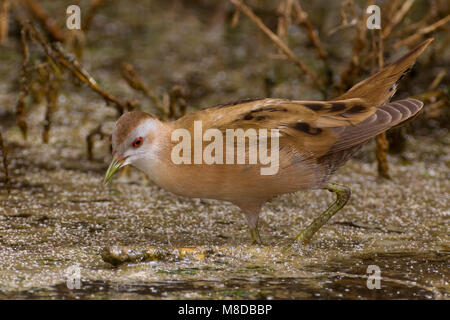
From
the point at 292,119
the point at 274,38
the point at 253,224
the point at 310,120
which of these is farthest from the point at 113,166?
the point at 274,38

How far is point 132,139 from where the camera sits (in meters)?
3.83

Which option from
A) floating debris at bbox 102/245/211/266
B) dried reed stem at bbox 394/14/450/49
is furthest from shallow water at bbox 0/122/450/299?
dried reed stem at bbox 394/14/450/49

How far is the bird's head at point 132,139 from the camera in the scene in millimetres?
3826

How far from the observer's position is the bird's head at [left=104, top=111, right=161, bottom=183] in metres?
3.83

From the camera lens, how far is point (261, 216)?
4629 millimetres

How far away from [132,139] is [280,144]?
826 mm

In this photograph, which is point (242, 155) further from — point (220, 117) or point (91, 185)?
point (91, 185)

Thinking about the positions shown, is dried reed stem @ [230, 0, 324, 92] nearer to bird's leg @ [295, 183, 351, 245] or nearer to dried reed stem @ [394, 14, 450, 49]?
dried reed stem @ [394, 14, 450, 49]

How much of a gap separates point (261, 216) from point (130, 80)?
1.50m

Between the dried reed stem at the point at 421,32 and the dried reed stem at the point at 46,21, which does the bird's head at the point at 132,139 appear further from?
the dried reed stem at the point at 46,21

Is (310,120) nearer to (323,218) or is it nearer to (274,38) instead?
(323,218)

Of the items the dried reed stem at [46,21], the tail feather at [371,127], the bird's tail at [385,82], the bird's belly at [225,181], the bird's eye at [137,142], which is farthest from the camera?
the dried reed stem at [46,21]

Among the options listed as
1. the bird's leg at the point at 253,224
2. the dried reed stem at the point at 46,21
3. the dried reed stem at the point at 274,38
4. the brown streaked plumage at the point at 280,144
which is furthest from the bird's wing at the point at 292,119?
the dried reed stem at the point at 46,21

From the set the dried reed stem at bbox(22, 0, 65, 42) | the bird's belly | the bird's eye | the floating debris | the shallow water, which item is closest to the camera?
the shallow water
